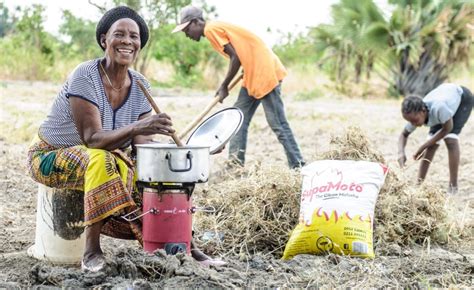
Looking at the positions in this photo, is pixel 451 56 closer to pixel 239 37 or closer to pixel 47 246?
pixel 239 37

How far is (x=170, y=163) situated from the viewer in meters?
3.66

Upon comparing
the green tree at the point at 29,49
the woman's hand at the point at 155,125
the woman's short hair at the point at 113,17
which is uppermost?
the woman's short hair at the point at 113,17

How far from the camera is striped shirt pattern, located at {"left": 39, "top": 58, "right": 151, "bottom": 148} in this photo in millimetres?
3830

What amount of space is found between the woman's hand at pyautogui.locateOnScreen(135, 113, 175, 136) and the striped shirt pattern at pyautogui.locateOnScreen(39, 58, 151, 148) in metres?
0.30

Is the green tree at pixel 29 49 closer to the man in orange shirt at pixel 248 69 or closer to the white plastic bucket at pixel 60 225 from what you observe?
the man in orange shirt at pixel 248 69

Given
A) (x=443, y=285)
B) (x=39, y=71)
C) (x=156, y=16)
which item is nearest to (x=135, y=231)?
(x=443, y=285)

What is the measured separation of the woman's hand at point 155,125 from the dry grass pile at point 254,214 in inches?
40.7

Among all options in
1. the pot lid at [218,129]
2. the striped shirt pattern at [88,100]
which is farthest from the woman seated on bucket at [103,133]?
the pot lid at [218,129]

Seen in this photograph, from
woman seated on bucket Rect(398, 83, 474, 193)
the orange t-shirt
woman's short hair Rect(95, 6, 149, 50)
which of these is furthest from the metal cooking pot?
the orange t-shirt

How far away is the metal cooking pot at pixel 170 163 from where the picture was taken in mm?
3645

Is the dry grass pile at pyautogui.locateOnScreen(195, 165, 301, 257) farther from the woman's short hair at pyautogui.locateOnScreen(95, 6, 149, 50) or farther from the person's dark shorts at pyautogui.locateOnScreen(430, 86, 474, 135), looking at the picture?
the person's dark shorts at pyautogui.locateOnScreen(430, 86, 474, 135)

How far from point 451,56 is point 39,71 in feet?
30.5

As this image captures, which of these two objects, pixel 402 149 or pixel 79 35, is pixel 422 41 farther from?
pixel 402 149

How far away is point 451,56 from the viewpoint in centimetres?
1912
